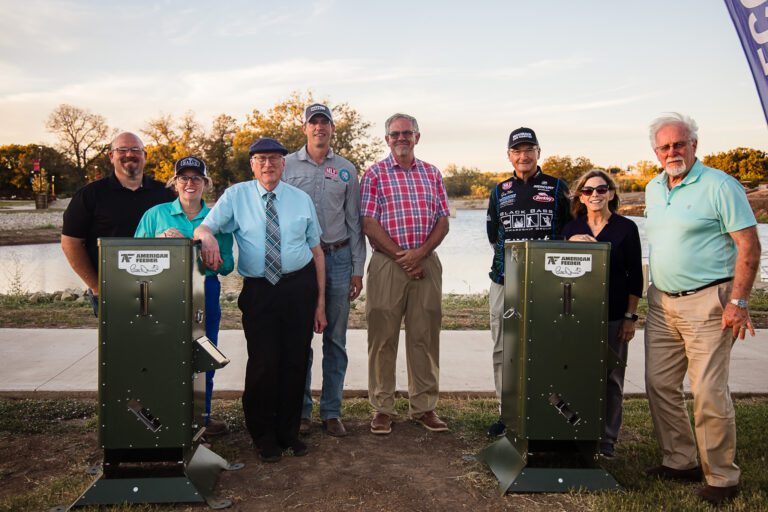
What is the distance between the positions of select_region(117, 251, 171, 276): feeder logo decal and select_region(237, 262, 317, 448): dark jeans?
2.36 feet

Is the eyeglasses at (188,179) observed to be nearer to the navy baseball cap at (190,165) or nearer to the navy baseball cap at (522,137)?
the navy baseball cap at (190,165)

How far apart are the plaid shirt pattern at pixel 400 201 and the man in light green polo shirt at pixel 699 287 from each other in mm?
1484

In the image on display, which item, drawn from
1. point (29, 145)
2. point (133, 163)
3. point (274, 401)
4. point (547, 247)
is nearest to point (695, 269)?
point (547, 247)

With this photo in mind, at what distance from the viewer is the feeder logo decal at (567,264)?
3.32m

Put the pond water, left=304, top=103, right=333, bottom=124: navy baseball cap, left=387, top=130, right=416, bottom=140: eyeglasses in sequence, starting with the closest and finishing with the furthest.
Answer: left=304, top=103, right=333, bottom=124: navy baseball cap → left=387, top=130, right=416, bottom=140: eyeglasses → the pond water

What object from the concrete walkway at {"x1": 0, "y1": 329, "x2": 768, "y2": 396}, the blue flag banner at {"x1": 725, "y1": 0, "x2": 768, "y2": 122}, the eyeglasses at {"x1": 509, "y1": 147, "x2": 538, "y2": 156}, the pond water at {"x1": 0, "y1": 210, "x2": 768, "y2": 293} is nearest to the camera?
the blue flag banner at {"x1": 725, "y1": 0, "x2": 768, "y2": 122}

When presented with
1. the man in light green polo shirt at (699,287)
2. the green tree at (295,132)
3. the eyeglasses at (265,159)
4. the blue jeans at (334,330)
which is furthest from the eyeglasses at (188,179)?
the green tree at (295,132)

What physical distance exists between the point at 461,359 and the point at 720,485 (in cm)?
287

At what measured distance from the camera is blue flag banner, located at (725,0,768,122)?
3.50 meters

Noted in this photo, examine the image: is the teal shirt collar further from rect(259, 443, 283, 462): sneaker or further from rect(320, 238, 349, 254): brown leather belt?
rect(259, 443, 283, 462): sneaker

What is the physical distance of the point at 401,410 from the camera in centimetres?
478

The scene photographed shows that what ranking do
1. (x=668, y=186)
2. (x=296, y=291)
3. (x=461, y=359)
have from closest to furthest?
(x=668, y=186) < (x=296, y=291) < (x=461, y=359)

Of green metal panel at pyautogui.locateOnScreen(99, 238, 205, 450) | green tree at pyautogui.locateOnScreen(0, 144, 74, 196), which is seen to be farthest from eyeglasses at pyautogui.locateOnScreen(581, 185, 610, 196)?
green tree at pyautogui.locateOnScreen(0, 144, 74, 196)

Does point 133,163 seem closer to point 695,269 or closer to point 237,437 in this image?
point 237,437
